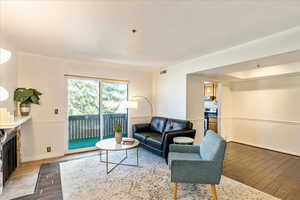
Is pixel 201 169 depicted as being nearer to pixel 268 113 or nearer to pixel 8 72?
pixel 8 72

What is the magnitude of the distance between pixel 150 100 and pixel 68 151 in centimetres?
291

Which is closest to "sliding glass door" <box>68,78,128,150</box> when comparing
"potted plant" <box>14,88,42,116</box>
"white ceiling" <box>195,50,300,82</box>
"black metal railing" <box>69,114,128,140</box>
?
"black metal railing" <box>69,114,128,140</box>

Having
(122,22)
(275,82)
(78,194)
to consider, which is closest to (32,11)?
(122,22)

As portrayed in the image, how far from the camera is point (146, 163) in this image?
10.8 feet

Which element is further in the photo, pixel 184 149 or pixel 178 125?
pixel 178 125

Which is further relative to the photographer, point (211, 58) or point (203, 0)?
point (211, 58)

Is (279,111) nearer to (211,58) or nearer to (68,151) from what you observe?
(211,58)

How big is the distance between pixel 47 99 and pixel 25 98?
63cm

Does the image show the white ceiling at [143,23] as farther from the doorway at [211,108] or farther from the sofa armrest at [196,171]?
the doorway at [211,108]

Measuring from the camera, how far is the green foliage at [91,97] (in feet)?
13.5

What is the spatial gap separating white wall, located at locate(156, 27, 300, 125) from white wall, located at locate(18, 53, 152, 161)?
2.19 m

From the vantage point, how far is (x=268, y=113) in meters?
4.50

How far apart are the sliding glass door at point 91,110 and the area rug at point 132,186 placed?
4.10ft

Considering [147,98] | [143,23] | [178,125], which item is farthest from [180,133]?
[143,23]
